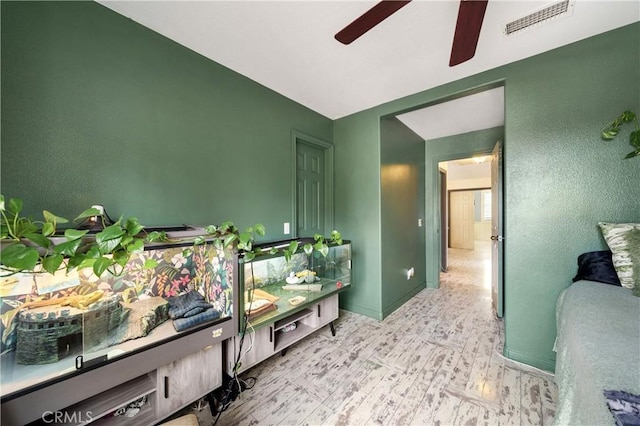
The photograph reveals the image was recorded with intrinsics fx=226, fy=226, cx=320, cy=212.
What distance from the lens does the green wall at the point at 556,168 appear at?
1599 mm

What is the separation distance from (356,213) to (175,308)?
2.13 m

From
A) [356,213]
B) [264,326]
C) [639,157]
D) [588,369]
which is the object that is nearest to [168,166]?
[264,326]

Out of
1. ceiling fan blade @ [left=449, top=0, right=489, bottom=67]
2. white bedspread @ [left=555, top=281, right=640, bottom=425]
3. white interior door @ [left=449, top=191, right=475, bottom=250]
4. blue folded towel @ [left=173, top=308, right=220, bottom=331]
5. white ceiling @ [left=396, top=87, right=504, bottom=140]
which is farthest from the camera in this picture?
white interior door @ [left=449, top=191, right=475, bottom=250]

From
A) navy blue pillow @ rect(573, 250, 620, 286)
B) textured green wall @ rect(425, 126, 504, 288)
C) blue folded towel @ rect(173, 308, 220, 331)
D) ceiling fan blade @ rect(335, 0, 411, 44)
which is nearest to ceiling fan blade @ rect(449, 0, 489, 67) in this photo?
ceiling fan blade @ rect(335, 0, 411, 44)

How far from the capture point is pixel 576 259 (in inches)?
67.6

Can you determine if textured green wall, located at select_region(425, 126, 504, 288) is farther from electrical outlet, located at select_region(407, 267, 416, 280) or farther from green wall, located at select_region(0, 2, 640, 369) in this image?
green wall, located at select_region(0, 2, 640, 369)

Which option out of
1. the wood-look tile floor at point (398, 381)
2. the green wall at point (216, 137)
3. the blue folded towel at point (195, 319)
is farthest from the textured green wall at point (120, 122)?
the wood-look tile floor at point (398, 381)

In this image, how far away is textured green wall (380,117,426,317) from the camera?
2809mm

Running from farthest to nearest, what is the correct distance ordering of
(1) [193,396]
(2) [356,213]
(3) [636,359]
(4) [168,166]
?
(2) [356,213], (4) [168,166], (1) [193,396], (3) [636,359]

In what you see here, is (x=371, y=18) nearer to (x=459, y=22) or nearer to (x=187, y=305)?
(x=459, y=22)

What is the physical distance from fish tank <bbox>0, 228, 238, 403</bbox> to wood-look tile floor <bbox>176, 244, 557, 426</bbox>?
0.66 m

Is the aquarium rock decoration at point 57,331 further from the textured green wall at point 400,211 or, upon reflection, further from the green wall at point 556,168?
the green wall at point 556,168

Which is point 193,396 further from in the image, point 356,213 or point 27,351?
point 356,213

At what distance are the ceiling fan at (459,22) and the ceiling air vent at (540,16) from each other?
1.76 ft
